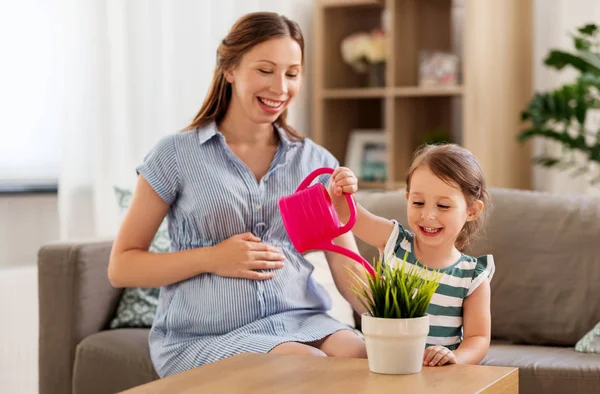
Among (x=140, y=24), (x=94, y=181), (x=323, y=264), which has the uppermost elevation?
(x=140, y=24)

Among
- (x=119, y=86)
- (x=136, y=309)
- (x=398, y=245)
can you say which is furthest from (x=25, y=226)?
(x=398, y=245)

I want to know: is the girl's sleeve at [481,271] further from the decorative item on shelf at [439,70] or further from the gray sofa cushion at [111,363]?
the decorative item on shelf at [439,70]

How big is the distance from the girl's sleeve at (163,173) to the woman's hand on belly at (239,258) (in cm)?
17

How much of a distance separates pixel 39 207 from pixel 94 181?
0.22 metres

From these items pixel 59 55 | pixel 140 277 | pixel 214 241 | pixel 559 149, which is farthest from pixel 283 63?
pixel 559 149

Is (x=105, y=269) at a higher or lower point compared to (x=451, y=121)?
lower

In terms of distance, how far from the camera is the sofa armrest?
2502 mm

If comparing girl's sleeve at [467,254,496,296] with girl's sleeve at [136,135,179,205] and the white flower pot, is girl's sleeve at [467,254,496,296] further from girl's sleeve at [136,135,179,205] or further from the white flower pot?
girl's sleeve at [136,135,179,205]

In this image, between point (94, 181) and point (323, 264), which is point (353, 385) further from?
point (94, 181)

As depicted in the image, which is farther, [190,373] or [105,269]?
[105,269]

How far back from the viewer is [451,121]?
14.2 ft

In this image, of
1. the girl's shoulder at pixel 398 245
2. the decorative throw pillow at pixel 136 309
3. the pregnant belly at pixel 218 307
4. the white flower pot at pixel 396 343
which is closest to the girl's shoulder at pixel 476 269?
the girl's shoulder at pixel 398 245

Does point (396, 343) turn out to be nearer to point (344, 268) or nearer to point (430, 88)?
point (344, 268)

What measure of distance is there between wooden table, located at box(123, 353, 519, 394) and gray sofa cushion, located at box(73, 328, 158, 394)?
88cm
